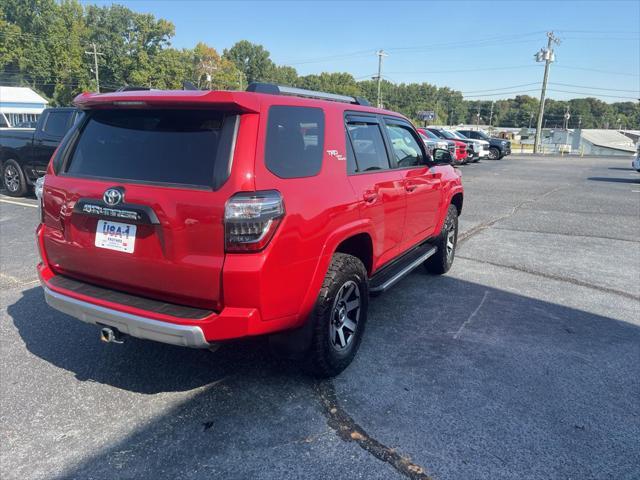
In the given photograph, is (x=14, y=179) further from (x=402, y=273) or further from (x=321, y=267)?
(x=321, y=267)

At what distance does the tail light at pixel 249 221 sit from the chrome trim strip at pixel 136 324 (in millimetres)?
497

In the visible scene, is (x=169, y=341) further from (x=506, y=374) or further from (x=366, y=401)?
(x=506, y=374)

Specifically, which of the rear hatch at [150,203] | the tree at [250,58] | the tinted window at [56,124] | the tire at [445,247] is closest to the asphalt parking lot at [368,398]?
the tire at [445,247]

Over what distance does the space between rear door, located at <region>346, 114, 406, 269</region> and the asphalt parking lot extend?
86cm

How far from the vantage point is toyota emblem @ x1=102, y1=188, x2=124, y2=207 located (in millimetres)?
2740

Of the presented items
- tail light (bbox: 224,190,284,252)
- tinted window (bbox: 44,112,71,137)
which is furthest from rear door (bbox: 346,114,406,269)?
tinted window (bbox: 44,112,71,137)

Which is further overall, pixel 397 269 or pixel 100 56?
pixel 100 56

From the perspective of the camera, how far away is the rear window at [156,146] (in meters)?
2.64

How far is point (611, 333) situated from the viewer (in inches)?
170

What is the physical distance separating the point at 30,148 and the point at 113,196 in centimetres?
882

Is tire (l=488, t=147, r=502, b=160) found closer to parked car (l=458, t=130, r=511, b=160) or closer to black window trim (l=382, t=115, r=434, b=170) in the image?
parked car (l=458, t=130, r=511, b=160)

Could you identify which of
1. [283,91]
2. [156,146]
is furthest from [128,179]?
[283,91]

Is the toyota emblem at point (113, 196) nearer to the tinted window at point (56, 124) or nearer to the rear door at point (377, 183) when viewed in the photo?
the rear door at point (377, 183)

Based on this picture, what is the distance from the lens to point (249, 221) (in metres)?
2.53
